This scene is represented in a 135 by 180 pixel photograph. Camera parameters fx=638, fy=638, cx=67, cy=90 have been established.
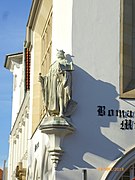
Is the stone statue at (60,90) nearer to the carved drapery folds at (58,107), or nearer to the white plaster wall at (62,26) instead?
the carved drapery folds at (58,107)

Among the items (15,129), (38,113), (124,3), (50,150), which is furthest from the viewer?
(15,129)

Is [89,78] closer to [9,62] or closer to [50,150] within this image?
[50,150]

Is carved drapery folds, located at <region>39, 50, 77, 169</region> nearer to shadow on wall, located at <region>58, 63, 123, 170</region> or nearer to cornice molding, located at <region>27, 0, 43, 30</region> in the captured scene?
shadow on wall, located at <region>58, 63, 123, 170</region>

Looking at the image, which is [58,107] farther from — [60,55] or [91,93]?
[60,55]

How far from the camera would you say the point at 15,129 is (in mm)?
40344

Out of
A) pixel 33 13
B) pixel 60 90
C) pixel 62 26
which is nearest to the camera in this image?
pixel 60 90

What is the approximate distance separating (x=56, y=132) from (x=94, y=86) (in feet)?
6.58

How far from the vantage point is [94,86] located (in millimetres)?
20578

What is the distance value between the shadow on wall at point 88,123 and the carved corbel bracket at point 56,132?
0.21 m

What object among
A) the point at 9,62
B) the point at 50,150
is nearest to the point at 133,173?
the point at 50,150

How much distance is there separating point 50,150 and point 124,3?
554 cm

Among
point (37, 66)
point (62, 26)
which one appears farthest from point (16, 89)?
point (62, 26)

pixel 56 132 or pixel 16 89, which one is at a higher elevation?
pixel 16 89

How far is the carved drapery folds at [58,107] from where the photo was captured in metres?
19.8
